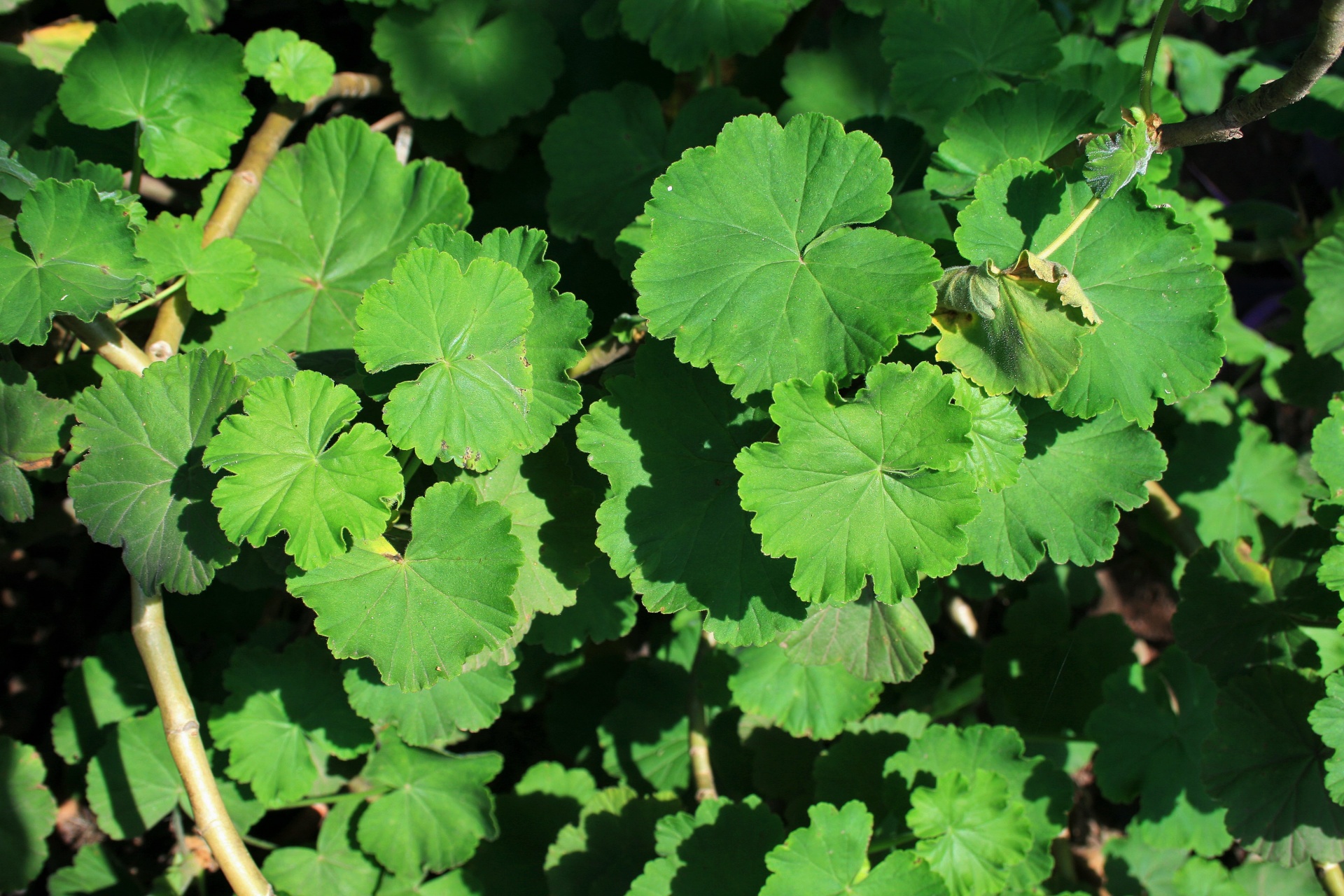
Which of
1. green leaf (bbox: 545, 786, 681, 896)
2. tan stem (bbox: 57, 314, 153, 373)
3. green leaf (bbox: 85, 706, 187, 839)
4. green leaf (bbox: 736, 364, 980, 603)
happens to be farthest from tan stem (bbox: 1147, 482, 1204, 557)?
green leaf (bbox: 85, 706, 187, 839)

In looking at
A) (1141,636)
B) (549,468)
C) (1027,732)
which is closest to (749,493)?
(549,468)

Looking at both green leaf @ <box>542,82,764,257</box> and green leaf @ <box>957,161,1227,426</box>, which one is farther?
green leaf @ <box>542,82,764,257</box>

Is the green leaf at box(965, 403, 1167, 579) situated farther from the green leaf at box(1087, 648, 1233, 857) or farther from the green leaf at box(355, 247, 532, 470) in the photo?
the green leaf at box(1087, 648, 1233, 857)

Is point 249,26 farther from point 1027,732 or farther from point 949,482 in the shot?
point 1027,732

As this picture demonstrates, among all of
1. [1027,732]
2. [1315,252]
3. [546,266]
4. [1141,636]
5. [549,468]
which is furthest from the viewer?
A: [1141,636]

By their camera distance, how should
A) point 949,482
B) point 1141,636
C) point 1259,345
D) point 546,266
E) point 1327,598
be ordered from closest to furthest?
point 949,482 < point 546,266 < point 1327,598 < point 1259,345 < point 1141,636

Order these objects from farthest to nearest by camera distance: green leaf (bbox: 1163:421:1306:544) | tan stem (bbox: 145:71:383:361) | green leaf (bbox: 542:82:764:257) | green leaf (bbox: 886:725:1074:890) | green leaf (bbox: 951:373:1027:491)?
1. green leaf (bbox: 1163:421:1306:544)
2. green leaf (bbox: 542:82:764:257)
3. green leaf (bbox: 886:725:1074:890)
4. tan stem (bbox: 145:71:383:361)
5. green leaf (bbox: 951:373:1027:491)

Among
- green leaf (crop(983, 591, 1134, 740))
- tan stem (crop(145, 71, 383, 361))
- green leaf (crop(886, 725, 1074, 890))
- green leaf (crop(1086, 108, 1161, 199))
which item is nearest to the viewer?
green leaf (crop(1086, 108, 1161, 199))
